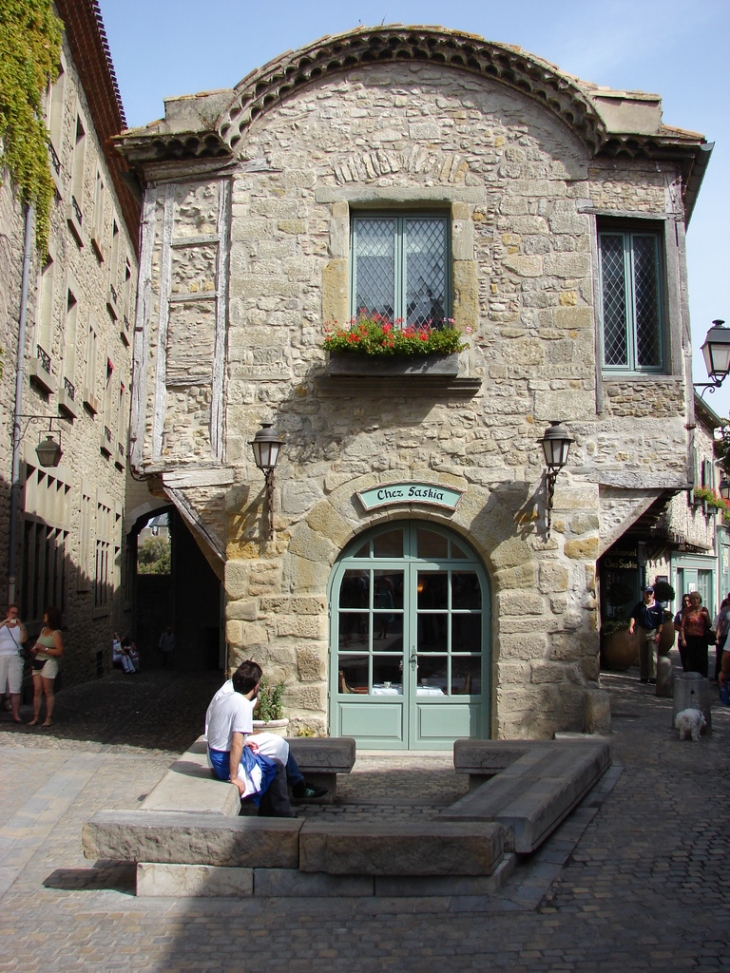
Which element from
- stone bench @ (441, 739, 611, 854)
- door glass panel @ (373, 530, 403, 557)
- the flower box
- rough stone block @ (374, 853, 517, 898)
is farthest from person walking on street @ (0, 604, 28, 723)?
rough stone block @ (374, 853, 517, 898)

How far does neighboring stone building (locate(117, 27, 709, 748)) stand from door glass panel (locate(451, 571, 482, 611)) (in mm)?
28

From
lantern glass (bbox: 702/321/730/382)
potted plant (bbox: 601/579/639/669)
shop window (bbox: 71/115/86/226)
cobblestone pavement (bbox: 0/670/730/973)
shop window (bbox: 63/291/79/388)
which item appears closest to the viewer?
cobblestone pavement (bbox: 0/670/730/973)

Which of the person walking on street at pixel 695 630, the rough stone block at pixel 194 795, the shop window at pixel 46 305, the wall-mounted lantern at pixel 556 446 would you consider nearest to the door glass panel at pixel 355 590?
the wall-mounted lantern at pixel 556 446

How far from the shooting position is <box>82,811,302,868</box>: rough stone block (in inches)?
192

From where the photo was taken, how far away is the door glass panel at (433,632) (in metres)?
8.99

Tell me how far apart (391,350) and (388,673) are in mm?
2938

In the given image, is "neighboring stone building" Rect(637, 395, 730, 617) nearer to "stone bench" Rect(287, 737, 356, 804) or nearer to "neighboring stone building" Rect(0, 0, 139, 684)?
"neighboring stone building" Rect(0, 0, 139, 684)

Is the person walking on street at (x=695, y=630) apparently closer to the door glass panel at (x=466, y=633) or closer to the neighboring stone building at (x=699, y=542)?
the door glass panel at (x=466, y=633)

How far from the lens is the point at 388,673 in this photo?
353 inches

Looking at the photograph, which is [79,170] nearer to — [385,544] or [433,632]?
[385,544]

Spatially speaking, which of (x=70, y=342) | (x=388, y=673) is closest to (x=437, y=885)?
(x=388, y=673)

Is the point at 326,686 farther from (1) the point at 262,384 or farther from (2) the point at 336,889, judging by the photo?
(2) the point at 336,889

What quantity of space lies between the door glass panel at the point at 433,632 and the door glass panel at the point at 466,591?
18 centimetres

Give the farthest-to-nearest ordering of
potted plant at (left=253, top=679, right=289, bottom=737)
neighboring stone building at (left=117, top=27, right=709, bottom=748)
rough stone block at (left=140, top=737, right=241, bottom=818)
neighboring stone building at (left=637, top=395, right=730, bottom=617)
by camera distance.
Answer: neighboring stone building at (left=637, top=395, right=730, bottom=617) → neighboring stone building at (left=117, top=27, right=709, bottom=748) → potted plant at (left=253, top=679, right=289, bottom=737) → rough stone block at (left=140, top=737, right=241, bottom=818)
